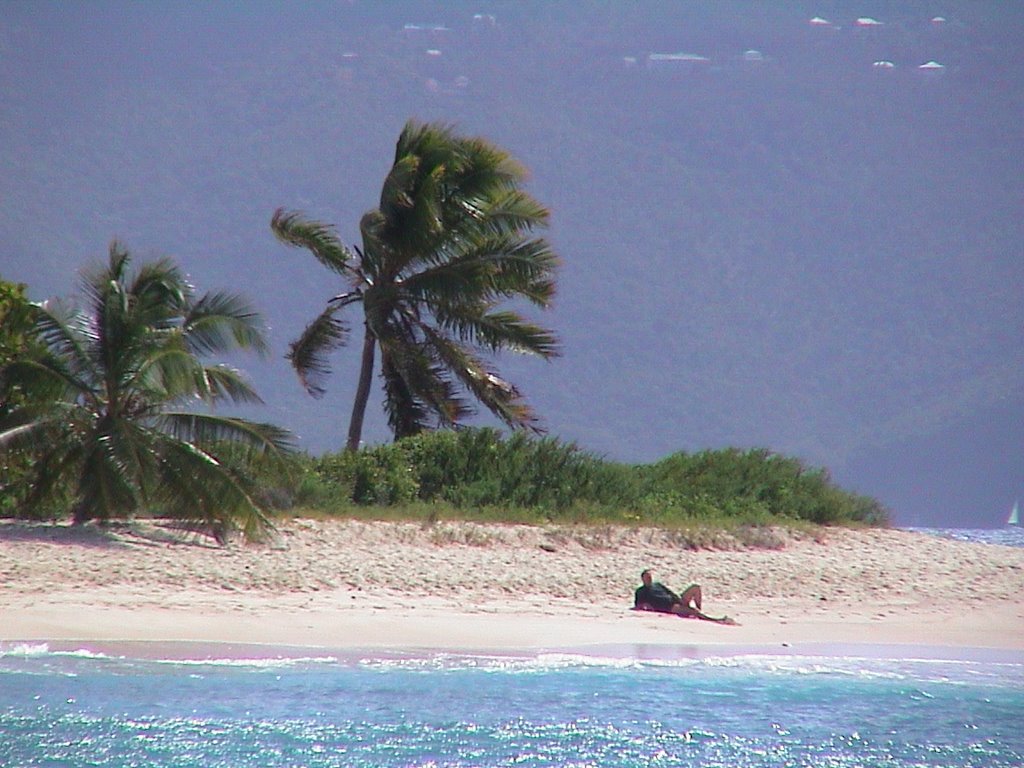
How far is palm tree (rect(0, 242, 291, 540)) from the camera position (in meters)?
15.0

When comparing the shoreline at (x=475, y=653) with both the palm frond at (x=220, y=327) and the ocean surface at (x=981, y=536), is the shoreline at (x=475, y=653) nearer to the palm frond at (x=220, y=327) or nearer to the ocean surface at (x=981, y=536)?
the palm frond at (x=220, y=327)

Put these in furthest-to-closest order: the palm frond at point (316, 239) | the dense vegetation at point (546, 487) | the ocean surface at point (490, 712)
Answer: the palm frond at point (316, 239) → the dense vegetation at point (546, 487) → the ocean surface at point (490, 712)

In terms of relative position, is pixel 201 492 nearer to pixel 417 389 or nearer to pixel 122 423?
pixel 122 423

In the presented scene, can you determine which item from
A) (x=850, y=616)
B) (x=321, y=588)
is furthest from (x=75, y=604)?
(x=850, y=616)

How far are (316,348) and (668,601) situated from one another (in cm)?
985

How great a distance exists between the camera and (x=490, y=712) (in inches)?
390

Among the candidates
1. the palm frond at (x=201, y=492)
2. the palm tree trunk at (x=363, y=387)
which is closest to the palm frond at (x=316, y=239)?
the palm tree trunk at (x=363, y=387)

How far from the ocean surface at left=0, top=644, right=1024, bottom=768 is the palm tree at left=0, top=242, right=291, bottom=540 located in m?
4.24

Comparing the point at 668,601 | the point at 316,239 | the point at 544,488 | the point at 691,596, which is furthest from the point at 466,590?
the point at 316,239

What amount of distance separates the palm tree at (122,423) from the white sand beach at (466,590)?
445mm

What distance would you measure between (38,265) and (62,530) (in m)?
47.9

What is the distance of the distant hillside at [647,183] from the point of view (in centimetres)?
6219

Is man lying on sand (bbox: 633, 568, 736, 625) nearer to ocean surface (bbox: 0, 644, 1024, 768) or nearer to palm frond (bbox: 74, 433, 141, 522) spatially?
ocean surface (bbox: 0, 644, 1024, 768)

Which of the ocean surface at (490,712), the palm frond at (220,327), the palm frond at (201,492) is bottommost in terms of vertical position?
the ocean surface at (490,712)
